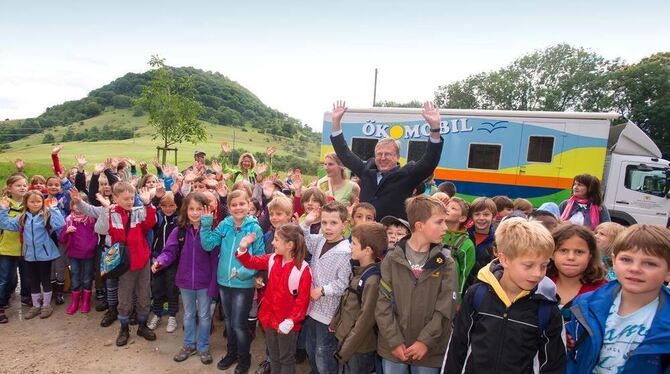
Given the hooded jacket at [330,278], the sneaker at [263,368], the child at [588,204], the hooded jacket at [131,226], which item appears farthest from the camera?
the child at [588,204]

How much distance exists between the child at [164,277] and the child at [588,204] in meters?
4.83

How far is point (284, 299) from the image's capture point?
2932 mm

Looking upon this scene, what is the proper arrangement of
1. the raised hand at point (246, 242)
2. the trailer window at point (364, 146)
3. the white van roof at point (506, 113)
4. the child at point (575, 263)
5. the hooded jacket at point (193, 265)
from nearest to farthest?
the child at point (575, 263) < the raised hand at point (246, 242) < the hooded jacket at point (193, 265) < the white van roof at point (506, 113) < the trailer window at point (364, 146)

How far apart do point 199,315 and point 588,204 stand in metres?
4.81

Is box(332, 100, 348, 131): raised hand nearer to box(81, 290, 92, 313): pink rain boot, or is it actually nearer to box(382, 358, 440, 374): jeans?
box(382, 358, 440, 374): jeans

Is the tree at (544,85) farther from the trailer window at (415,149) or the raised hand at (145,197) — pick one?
the raised hand at (145,197)

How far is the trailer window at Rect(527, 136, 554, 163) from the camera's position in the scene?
8.44m

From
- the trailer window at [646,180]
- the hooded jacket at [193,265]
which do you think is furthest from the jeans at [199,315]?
the trailer window at [646,180]

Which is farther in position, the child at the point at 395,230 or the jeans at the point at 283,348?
the child at the point at 395,230

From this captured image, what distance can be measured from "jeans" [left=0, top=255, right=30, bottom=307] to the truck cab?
1150 centimetres

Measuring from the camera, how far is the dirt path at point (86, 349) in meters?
3.53

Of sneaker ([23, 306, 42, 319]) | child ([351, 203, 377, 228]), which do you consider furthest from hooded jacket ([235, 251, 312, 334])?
sneaker ([23, 306, 42, 319])

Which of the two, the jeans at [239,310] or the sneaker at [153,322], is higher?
the jeans at [239,310]

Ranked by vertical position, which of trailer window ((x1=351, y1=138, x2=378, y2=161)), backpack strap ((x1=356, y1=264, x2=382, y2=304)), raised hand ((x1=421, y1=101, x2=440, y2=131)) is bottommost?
backpack strap ((x1=356, y1=264, x2=382, y2=304))
